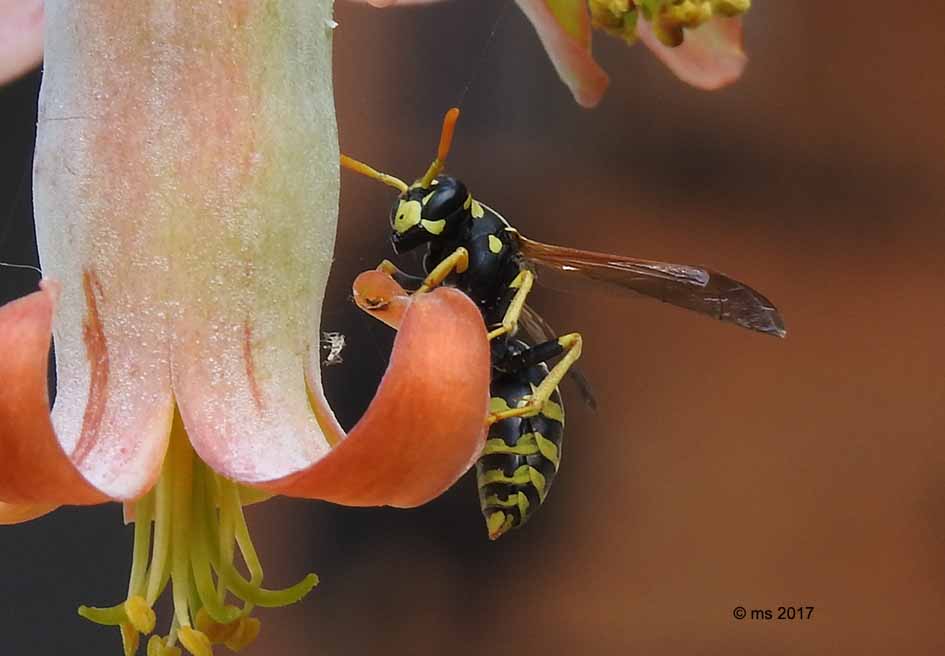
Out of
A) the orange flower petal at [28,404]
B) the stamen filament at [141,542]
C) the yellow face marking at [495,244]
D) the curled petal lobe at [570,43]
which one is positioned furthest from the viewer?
the curled petal lobe at [570,43]

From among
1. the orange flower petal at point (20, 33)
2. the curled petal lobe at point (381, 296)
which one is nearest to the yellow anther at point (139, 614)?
the curled petal lobe at point (381, 296)

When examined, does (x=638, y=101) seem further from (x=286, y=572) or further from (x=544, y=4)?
(x=286, y=572)

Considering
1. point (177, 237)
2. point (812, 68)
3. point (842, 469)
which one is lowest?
point (842, 469)

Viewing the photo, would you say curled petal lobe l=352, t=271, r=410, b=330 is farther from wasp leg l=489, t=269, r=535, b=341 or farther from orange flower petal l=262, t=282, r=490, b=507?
orange flower petal l=262, t=282, r=490, b=507

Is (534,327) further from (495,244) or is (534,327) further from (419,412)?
(419,412)

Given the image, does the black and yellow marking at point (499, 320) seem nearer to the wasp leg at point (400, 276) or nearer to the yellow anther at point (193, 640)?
the wasp leg at point (400, 276)

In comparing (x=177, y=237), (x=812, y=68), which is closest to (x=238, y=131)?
(x=177, y=237)

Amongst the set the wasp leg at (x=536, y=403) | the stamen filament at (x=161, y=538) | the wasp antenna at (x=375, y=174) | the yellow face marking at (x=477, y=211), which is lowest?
the stamen filament at (x=161, y=538)
